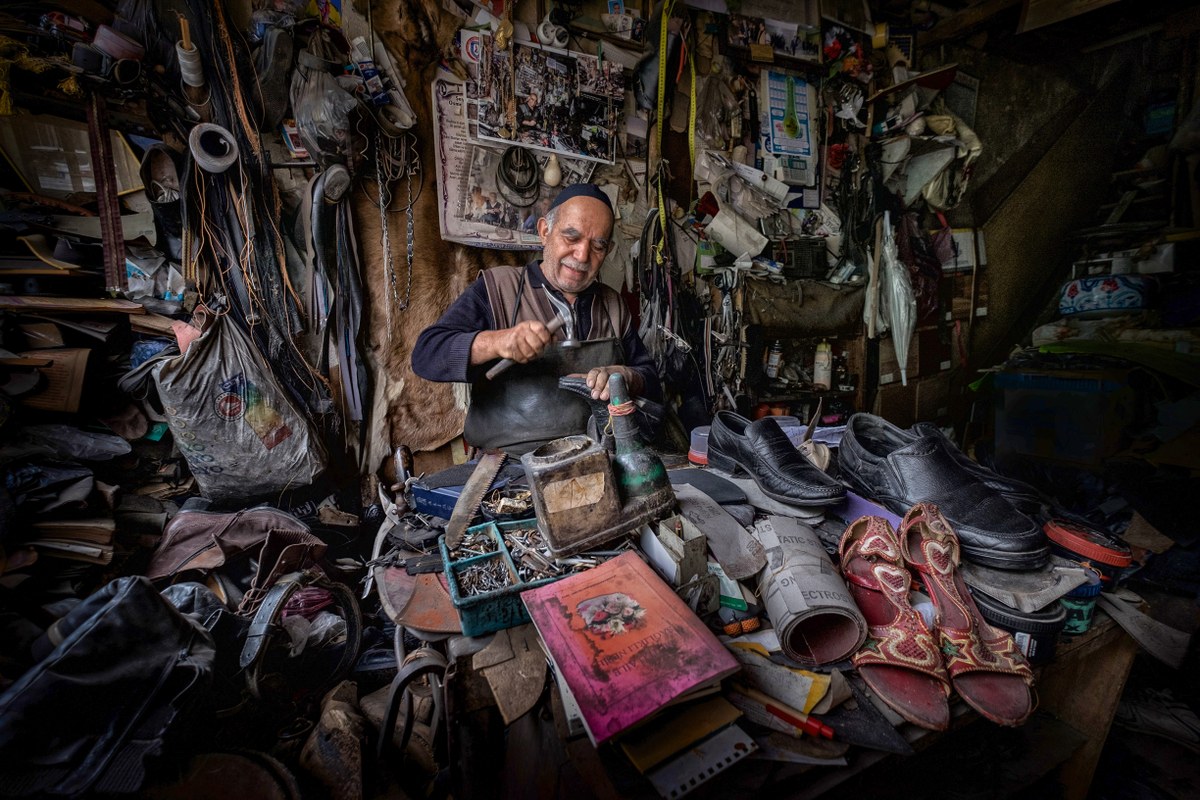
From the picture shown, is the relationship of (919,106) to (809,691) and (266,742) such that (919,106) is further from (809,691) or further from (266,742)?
(266,742)

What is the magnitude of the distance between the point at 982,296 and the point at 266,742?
7.24m

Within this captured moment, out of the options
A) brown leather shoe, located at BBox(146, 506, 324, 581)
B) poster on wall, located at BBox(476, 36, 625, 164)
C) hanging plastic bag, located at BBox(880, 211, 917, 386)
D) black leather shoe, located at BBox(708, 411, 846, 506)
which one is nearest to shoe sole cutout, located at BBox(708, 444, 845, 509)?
black leather shoe, located at BBox(708, 411, 846, 506)

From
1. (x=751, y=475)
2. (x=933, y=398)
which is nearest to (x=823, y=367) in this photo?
(x=933, y=398)

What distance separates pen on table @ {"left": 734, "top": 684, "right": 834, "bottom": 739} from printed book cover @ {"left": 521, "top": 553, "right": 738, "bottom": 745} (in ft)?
0.44

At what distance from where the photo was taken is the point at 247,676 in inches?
58.7

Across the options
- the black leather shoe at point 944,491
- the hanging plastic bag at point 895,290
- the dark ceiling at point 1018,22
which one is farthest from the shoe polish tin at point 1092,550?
the dark ceiling at point 1018,22

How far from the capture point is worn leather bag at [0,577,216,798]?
97 cm

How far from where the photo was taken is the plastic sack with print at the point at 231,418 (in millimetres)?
2203

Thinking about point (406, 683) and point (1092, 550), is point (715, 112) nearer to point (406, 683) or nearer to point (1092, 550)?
point (1092, 550)

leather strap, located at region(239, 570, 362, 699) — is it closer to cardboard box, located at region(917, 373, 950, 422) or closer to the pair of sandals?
the pair of sandals

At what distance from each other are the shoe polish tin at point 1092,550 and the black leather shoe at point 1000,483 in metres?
0.08

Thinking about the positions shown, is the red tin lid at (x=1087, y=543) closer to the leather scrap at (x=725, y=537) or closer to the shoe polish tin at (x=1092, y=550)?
the shoe polish tin at (x=1092, y=550)

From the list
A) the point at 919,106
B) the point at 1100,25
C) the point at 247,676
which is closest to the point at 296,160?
the point at 247,676

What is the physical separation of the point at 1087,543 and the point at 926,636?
27.2 inches
